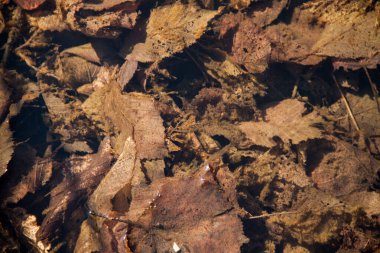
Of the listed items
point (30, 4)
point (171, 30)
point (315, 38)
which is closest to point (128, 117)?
point (171, 30)

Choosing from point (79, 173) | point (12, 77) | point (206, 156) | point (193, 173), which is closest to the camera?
point (193, 173)

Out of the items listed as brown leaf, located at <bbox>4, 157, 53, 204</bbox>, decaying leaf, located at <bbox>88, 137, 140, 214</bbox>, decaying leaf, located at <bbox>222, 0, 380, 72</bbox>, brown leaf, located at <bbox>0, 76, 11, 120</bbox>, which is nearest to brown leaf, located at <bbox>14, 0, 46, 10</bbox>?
brown leaf, located at <bbox>0, 76, 11, 120</bbox>

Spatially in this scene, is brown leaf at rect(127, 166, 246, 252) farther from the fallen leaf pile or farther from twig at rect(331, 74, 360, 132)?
twig at rect(331, 74, 360, 132)

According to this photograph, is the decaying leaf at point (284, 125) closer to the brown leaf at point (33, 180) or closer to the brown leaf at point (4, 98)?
the brown leaf at point (33, 180)

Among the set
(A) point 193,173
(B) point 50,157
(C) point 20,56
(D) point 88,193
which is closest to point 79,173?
(D) point 88,193

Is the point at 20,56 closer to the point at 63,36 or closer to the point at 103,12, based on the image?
the point at 63,36

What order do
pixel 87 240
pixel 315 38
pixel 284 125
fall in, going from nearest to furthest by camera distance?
pixel 87 240, pixel 284 125, pixel 315 38

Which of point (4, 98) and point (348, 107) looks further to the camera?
point (4, 98)

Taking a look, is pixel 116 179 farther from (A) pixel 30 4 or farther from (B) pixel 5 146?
(A) pixel 30 4
